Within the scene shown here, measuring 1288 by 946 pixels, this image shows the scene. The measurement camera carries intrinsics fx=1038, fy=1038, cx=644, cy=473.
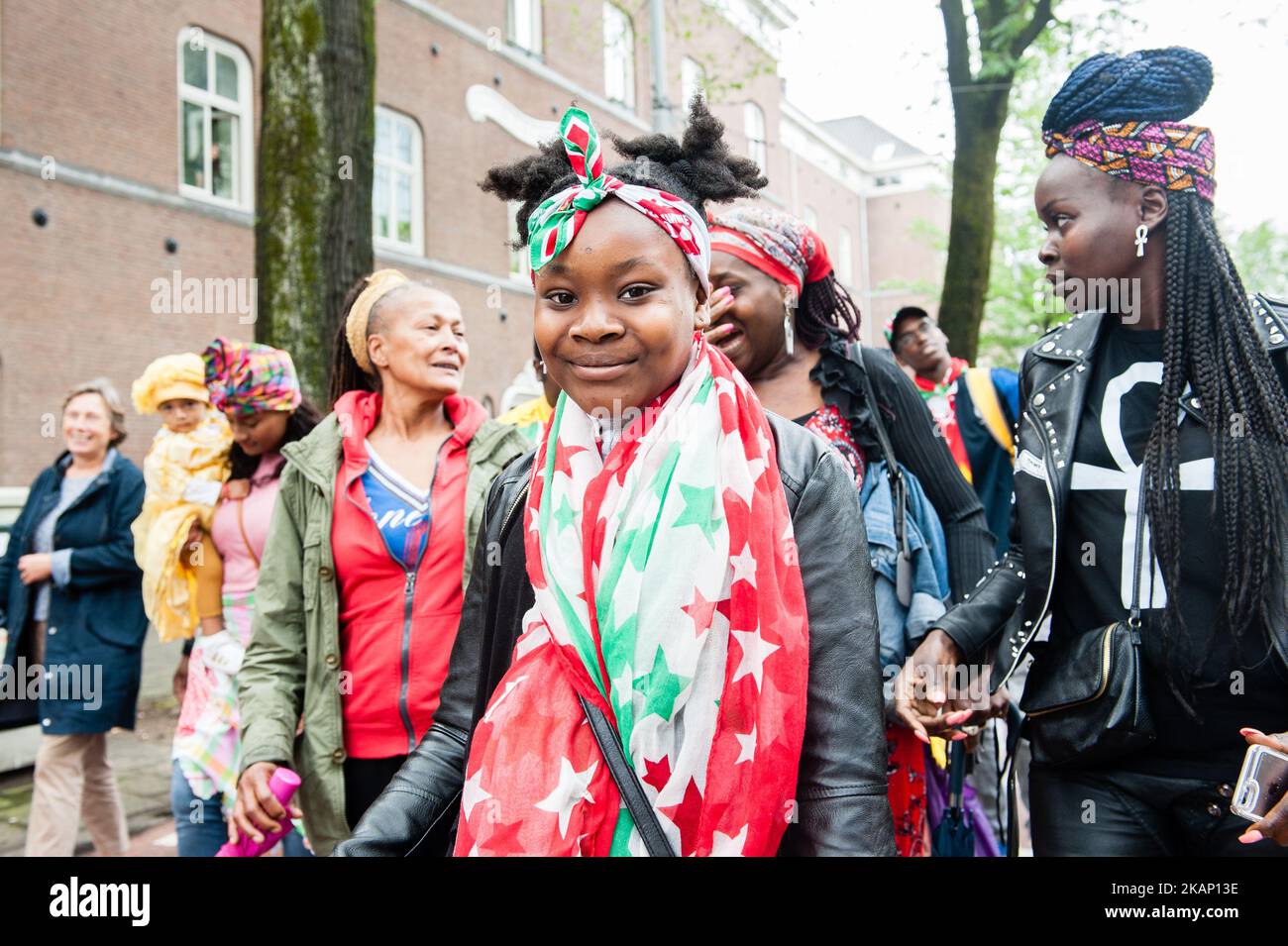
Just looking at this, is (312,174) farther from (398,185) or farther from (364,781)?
(398,185)

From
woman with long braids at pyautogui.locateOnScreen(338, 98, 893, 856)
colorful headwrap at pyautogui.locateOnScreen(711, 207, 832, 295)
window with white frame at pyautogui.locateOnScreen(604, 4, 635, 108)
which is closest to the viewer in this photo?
woman with long braids at pyautogui.locateOnScreen(338, 98, 893, 856)

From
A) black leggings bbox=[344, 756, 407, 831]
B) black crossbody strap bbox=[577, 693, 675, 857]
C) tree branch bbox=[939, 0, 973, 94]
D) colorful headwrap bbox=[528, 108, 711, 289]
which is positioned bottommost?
black leggings bbox=[344, 756, 407, 831]

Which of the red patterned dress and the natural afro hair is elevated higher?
the natural afro hair

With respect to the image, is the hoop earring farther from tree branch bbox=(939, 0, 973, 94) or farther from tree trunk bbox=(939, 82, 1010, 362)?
tree branch bbox=(939, 0, 973, 94)

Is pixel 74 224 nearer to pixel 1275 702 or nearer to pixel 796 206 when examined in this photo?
pixel 1275 702

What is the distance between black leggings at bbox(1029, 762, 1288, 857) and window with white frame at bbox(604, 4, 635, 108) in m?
21.3

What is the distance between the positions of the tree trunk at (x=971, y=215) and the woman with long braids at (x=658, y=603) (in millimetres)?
7378

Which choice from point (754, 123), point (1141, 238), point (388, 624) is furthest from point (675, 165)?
point (754, 123)

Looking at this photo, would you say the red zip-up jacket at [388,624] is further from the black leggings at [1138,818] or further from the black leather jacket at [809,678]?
the black leggings at [1138,818]

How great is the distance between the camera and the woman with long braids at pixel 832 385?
9.04ft

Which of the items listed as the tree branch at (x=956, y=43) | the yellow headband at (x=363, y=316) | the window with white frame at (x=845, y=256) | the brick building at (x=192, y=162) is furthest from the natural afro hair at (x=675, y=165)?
the window with white frame at (x=845, y=256)

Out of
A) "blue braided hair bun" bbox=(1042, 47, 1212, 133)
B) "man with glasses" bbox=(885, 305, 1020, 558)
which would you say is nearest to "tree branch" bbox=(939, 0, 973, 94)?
"man with glasses" bbox=(885, 305, 1020, 558)

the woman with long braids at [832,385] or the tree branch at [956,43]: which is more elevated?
the tree branch at [956,43]

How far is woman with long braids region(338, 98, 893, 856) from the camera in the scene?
1576 mm
